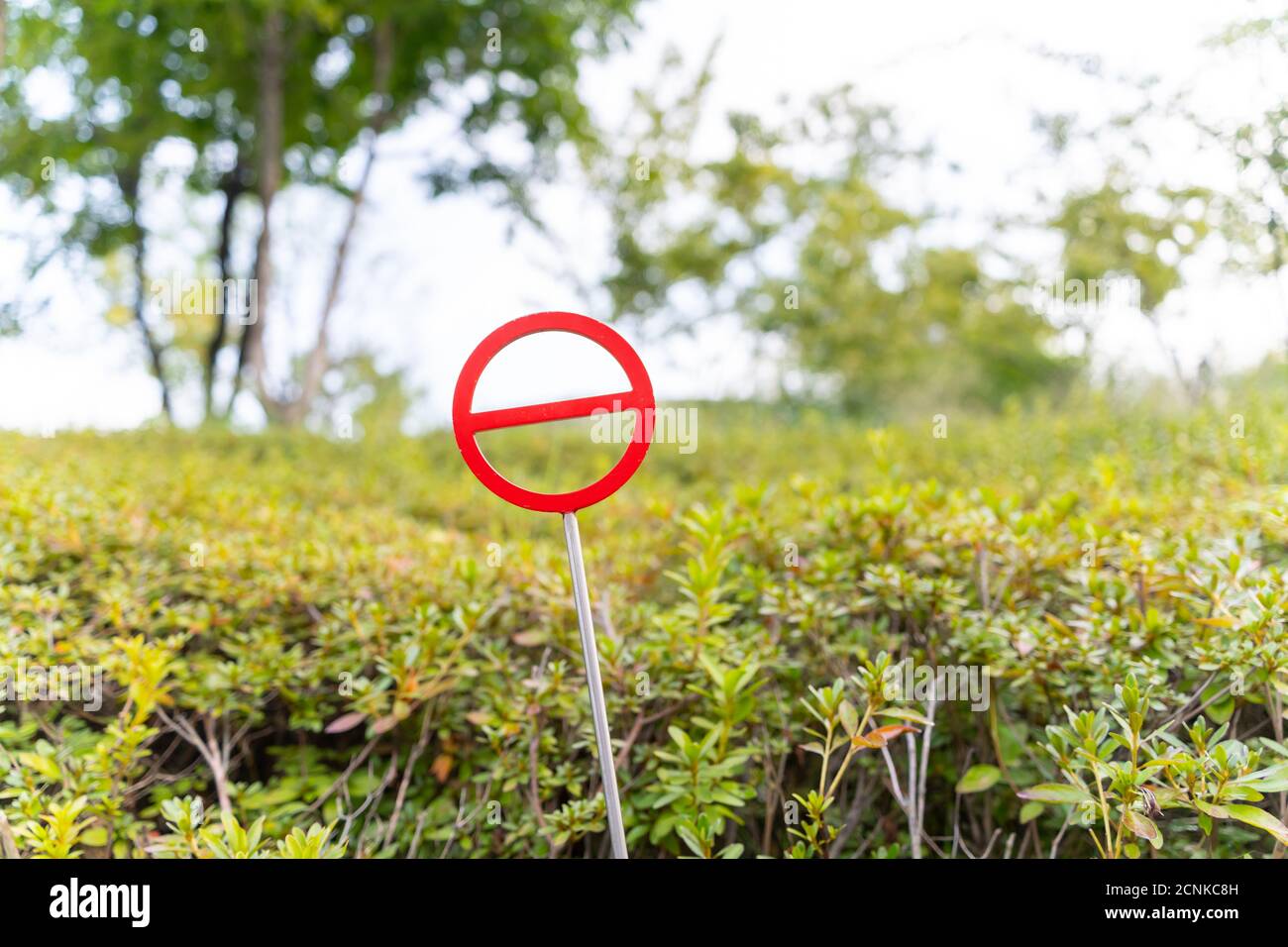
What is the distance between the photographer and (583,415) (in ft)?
5.03

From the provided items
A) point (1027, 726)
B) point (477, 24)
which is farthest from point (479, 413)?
point (477, 24)

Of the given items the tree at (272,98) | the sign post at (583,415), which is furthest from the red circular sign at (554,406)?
the tree at (272,98)

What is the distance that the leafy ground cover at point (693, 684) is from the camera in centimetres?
177

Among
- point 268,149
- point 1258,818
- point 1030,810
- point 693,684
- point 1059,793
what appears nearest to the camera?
point 1258,818

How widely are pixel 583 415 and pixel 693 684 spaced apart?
31.5 inches

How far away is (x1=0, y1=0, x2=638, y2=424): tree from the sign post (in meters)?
6.86

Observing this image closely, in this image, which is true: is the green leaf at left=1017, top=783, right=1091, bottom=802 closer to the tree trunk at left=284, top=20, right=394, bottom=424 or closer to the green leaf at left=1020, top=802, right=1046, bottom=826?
the green leaf at left=1020, top=802, right=1046, bottom=826

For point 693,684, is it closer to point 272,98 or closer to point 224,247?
A: point 272,98

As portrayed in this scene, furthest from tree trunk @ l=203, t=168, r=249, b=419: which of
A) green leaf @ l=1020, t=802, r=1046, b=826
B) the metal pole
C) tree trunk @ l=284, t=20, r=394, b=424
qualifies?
green leaf @ l=1020, t=802, r=1046, b=826

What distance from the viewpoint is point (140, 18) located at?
777 centimetres

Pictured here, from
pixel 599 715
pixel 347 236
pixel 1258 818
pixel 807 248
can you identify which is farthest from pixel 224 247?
pixel 1258 818

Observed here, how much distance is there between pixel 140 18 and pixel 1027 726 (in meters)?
9.33
